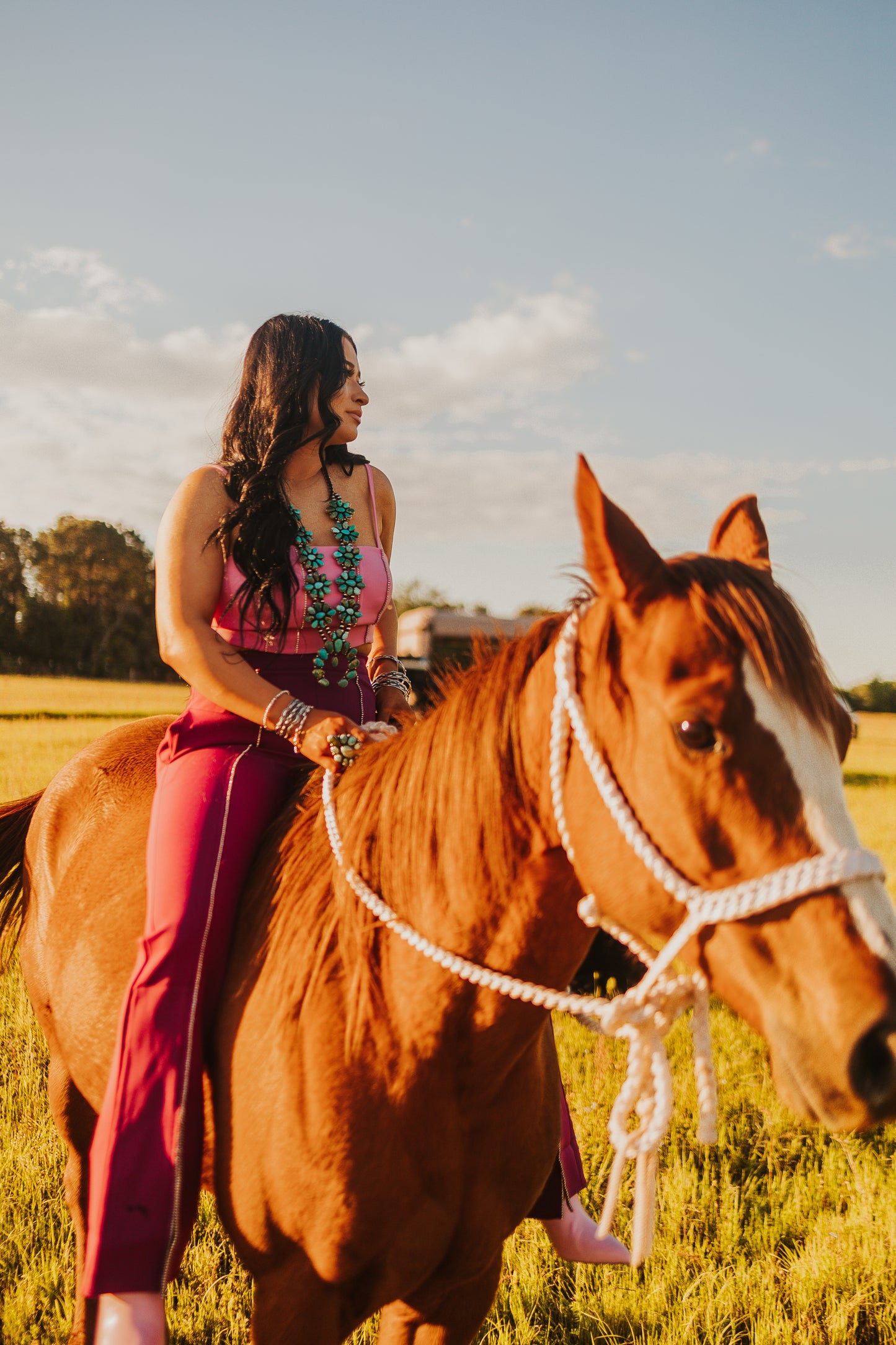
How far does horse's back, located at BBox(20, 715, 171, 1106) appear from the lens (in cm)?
262

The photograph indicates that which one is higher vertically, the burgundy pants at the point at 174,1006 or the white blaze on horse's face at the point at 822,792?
the white blaze on horse's face at the point at 822,792

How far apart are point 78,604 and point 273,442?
227ft

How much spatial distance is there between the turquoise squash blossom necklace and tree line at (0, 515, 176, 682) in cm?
6384

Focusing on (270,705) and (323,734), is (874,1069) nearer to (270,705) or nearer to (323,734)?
(323,734)

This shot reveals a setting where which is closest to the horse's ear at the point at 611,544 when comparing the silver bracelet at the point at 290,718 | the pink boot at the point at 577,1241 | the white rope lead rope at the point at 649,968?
the white rope lead rope at the point at 649,968

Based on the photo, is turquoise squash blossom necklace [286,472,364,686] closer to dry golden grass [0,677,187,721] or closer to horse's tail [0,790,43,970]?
horse's tail [0,790,43,970]

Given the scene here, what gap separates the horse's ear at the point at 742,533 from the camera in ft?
6.26

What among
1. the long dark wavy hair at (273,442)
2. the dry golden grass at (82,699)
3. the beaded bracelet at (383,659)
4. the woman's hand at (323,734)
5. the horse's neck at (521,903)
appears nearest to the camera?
the horse's neck at (521,903)

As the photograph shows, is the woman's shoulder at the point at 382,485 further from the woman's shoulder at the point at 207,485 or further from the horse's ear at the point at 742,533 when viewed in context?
the horse's ear at the point at 742,533

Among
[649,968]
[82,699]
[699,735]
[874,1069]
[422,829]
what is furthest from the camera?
[82,699]

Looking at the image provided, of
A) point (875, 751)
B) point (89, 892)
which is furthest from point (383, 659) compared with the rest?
point (875, 751)

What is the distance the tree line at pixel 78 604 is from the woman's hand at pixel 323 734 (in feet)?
210

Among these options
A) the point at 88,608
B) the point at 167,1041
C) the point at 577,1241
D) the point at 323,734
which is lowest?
the point at 577,1241

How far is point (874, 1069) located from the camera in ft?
4.10
